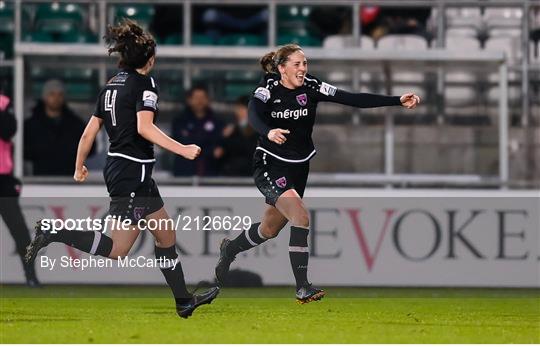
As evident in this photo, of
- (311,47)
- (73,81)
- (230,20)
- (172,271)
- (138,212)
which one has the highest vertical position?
(230,20)

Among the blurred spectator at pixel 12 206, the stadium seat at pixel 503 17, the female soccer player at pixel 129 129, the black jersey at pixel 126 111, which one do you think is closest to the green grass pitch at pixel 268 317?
the blurred spectator at pixel 12 206

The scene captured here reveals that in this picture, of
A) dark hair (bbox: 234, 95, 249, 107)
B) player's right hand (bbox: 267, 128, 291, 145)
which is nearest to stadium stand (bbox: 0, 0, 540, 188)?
dark hair (bbox: 234, 95, 249, 107)

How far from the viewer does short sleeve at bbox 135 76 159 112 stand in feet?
28.3

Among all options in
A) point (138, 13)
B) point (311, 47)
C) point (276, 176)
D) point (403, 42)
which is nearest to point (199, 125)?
point (311, 47)

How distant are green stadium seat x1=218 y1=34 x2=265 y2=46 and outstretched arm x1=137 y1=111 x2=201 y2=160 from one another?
6.99 m

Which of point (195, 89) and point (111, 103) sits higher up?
point (195, 89)

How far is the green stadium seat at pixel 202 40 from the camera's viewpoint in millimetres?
15578

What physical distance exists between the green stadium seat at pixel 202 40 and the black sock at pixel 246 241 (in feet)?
18.4

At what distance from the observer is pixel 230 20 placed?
51.6 feet

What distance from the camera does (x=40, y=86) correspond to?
48.4ft

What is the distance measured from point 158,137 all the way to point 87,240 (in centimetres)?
99

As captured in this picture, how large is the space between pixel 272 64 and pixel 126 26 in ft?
4.13

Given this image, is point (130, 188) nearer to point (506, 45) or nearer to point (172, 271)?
point (172, 271)

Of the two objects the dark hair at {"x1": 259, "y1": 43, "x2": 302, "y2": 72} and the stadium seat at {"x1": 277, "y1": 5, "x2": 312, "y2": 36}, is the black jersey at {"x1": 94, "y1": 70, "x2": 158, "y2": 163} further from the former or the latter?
the stadium seat at {"x1": 277, "y1": 5, "x2": 312, "y2": 36}
